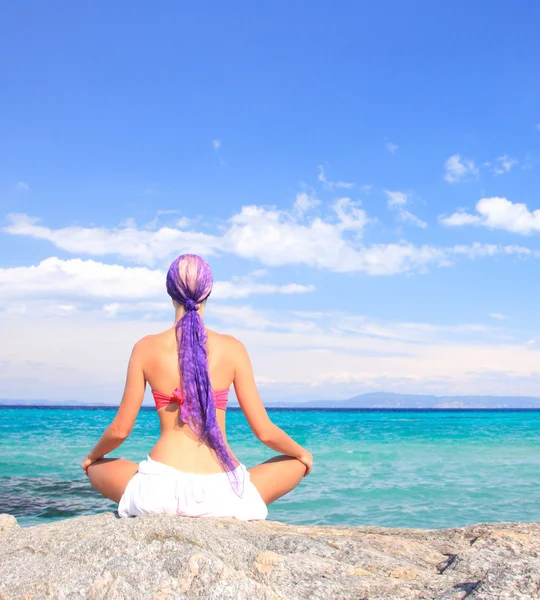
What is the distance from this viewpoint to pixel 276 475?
4004mm

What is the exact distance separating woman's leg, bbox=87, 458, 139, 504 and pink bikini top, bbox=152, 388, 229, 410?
1.50ft

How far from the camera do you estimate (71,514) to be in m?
8.05

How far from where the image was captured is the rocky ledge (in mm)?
2592

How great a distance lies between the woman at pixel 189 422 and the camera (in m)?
3.62

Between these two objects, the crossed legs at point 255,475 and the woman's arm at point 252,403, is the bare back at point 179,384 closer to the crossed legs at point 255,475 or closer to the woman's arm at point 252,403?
the woman's arm at point 252,403

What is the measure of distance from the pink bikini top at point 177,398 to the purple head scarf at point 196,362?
1.7 inches

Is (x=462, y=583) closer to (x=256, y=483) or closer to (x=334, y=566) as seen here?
(x=334, y=566)

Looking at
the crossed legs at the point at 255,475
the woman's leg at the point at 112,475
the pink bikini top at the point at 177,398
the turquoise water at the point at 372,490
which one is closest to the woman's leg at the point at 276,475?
the crossed legs at the point at 255,475

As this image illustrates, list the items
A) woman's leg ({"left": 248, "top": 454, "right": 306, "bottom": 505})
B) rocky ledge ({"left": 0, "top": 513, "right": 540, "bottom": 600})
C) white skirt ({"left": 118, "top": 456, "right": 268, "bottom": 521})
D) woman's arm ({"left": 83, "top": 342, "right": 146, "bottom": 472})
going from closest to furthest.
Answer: rocky ledge ({"left": 0, "top": 513, "right": 540, "bottom": 600}) → white skirt ({"left": 118, "top": 456, "right": 268, "bottom": 521}) → woman's arm ({"left": 83, "top": 342, "right": 146, "bottom": 472}) → woman's leg ({"left": 248, "top": 454, "right": 306, "bottom": 505})

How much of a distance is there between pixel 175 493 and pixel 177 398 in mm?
582

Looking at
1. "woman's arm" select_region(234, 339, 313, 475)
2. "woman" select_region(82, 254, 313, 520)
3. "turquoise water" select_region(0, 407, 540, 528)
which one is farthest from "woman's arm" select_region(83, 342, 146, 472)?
"turquoise water" select_region(0, 407, 540, 528)

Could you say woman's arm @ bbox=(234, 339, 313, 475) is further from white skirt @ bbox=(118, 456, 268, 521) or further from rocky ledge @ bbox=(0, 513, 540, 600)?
rocky ledge @ bbox=(0, 513, 540, 600)

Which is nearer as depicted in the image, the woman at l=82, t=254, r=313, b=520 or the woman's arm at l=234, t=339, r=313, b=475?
the woman at l=82, t=254, r=313, b=520

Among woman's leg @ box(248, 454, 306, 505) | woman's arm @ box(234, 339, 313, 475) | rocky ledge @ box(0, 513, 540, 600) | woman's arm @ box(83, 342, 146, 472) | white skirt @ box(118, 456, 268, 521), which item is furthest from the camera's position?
woman's leg @ box(248, 454, 306, 505)
